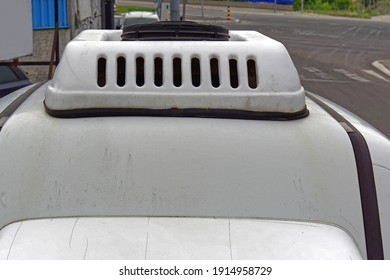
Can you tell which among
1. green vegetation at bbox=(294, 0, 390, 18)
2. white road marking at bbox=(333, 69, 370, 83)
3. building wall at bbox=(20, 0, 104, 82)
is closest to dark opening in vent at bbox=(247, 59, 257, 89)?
building wall at bbox=(20, 0, 104, 82)

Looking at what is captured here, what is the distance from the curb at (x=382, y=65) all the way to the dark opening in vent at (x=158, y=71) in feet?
67.8

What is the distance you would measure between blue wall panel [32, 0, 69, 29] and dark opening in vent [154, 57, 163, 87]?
42.7ft

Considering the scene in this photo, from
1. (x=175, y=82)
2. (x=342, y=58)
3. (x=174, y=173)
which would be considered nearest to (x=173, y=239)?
(x=174, y=173)

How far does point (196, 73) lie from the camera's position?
238 cm

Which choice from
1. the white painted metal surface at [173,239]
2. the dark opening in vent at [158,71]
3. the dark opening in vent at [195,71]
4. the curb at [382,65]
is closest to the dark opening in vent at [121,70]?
the dark opening in vent at [158,71]

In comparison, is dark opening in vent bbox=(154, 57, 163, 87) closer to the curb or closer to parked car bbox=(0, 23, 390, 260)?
parked car bbox=(0, 23, 390, 260)

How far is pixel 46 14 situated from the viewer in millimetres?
15188

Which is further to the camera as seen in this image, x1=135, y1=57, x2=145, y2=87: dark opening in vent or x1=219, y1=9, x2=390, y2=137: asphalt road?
x1=219, y1=9, x2=390, y2=137: asphalt road

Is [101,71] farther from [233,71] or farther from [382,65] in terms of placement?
[382,65]

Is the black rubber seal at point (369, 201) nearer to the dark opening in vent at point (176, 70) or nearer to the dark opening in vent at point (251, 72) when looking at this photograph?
the dark opening in vent at point (251, 72)

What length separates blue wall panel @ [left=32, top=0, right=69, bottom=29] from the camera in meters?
14.9

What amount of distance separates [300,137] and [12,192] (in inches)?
38.3

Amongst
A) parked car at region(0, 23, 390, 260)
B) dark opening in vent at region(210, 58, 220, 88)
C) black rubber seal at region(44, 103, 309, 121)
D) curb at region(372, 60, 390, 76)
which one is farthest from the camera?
curb at region(372, 60, 390, 76)
